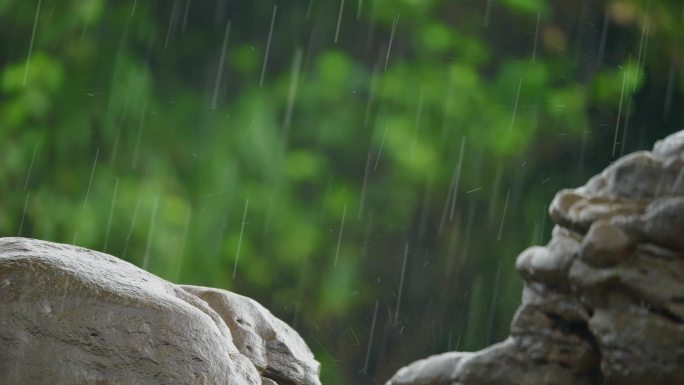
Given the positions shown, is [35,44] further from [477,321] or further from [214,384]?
[214,384]

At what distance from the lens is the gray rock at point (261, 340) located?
12.4ft

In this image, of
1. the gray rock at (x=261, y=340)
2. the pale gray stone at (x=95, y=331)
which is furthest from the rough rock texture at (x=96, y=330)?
the gray rock at (x=261, y=340)

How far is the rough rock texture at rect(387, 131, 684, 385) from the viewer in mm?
2553

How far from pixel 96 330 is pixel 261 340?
92 cm

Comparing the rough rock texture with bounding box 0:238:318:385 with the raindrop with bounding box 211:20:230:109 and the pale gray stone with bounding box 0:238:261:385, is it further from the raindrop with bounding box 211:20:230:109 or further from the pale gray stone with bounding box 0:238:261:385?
the raindrop with bounding box 211:20:230:109

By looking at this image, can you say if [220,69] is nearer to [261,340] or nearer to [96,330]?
[261,340]

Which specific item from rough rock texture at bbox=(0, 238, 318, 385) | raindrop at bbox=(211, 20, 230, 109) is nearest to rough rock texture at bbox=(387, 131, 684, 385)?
rough rock texture at bbox=(0, 238, 318, 385)

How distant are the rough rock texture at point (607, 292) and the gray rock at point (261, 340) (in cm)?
103

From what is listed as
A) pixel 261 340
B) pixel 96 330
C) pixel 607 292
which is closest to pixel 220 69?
pixel 261 340

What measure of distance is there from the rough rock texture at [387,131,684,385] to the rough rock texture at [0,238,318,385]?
2.56 feet

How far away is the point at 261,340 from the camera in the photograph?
3.86 metres

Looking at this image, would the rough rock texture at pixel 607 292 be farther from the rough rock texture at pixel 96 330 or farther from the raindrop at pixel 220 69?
the raindrop at pixel 220 69

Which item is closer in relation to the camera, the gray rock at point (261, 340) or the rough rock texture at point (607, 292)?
the rough rock texture at point (607, 292)

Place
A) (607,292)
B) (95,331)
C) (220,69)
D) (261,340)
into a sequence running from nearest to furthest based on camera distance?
(607,292), (95,331), (261,340), (220,69)
